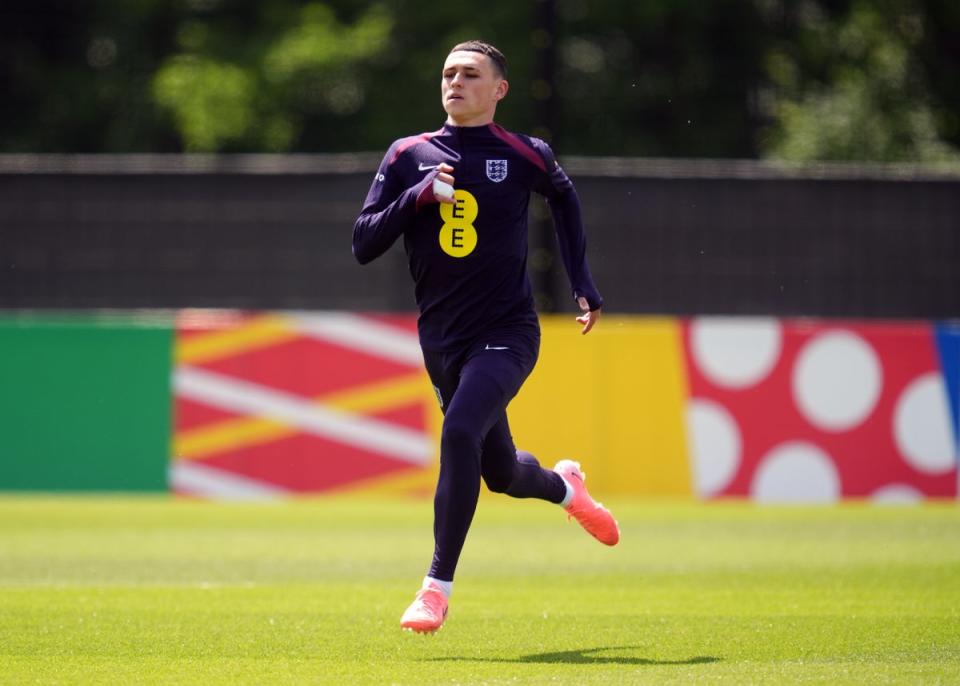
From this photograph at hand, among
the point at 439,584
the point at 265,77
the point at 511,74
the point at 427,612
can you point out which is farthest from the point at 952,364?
the point at 265,77

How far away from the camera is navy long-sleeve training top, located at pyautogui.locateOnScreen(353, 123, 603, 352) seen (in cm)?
666

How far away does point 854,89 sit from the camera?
2608 centimetres

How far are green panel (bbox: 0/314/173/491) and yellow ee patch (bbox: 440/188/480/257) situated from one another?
7.73 m

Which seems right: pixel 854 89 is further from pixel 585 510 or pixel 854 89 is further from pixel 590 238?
pixel 585 510

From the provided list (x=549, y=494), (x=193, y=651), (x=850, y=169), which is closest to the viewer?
(x=193, y=651)

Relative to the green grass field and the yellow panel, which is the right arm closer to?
the green grass field

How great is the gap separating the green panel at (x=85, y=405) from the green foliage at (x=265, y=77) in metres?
14.2

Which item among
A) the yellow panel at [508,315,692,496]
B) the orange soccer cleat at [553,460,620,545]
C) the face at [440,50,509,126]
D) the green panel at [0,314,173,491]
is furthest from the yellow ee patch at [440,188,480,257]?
the green panel at [0,314,173,491]

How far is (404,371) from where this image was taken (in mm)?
14062

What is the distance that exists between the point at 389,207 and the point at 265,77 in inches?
918

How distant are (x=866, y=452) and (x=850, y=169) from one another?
10.5 ft

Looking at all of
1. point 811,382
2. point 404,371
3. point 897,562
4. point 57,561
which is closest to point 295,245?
point 404,371

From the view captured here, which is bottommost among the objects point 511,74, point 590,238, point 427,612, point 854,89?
point 590,238

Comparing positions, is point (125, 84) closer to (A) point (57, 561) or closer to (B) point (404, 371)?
(B) point (404, 371)
